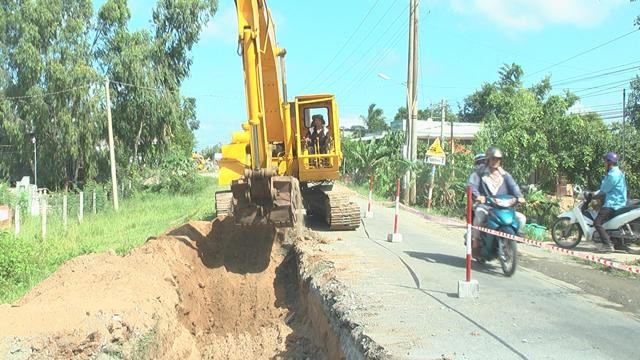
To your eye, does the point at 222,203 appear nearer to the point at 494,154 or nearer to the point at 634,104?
the point at 494,154

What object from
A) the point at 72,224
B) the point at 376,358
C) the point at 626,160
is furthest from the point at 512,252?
the point at 72,224

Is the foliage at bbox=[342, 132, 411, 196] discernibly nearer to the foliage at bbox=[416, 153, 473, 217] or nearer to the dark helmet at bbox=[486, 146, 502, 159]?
the foliage at bbox=[416, 153, 473, 217]

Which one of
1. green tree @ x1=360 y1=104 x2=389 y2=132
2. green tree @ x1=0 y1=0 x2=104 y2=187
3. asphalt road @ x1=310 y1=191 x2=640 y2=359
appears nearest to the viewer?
asphalt road @ x1=310 y1=191 x2=640 y2=359

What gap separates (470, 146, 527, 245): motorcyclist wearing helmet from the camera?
354 inches

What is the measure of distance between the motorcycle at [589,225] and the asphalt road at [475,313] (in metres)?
3.67

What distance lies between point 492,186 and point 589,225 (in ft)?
Answer: 15.7

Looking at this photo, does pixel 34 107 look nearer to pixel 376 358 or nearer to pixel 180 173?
pixel 180 173

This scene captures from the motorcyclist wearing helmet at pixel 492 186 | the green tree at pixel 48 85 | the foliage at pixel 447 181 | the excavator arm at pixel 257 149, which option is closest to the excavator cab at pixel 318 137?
the excavator arm at pixel 257 149

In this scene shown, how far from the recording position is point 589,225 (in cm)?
1267

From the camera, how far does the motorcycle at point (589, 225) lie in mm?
12055

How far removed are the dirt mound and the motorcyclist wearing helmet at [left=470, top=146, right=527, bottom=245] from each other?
9.71 ft

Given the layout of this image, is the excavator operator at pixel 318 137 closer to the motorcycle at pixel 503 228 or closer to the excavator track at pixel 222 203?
the excavator track at pixel 222 203

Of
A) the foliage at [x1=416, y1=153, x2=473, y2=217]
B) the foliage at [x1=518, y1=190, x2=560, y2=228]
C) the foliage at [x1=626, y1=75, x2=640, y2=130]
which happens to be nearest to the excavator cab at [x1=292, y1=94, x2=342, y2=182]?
the foliage at [x1=518, y1=190, x2=560, y2=228]

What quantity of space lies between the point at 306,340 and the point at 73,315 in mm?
2903
